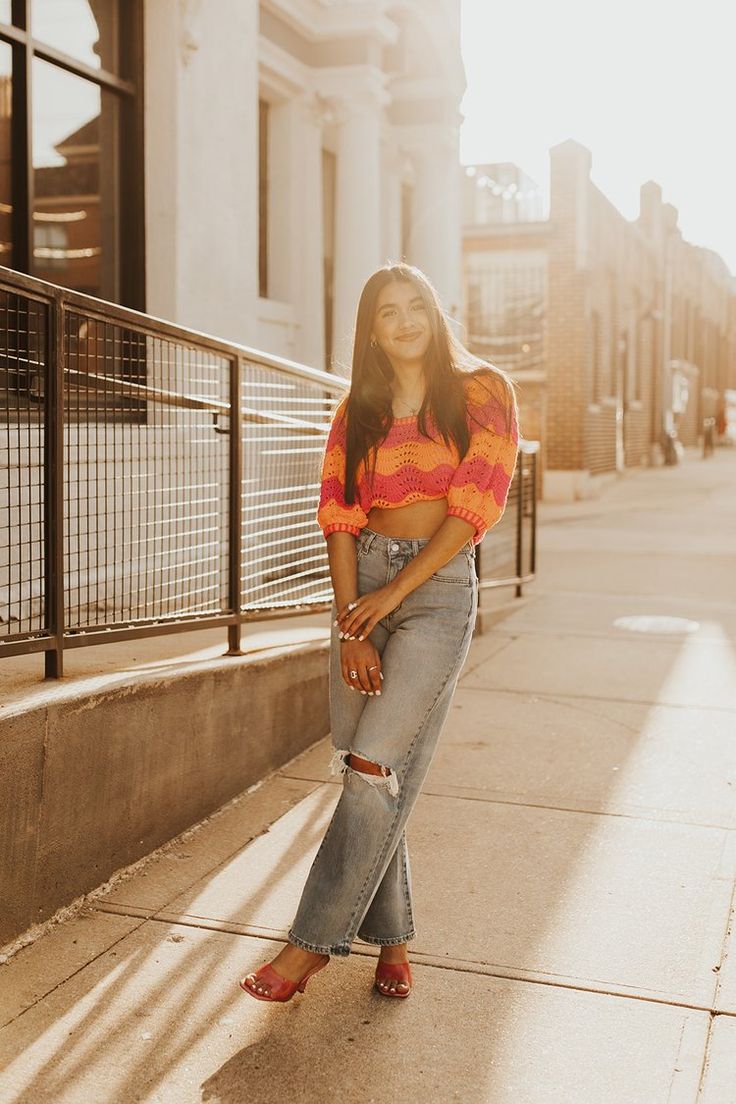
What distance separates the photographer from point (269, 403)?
298 inches

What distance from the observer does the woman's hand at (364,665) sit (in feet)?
10.2

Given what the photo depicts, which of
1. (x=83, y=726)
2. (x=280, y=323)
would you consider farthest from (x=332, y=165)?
(x=83, y=726)

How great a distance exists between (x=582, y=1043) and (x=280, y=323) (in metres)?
8.64

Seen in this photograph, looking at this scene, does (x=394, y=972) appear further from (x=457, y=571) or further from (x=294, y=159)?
(x=294, y=159)

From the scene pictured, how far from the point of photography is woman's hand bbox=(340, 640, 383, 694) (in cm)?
312

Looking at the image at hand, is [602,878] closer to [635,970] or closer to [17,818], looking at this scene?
[635,970]

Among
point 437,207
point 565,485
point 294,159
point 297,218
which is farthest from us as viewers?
point 565,485

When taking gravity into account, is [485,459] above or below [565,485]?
above

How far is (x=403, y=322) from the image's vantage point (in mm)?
3264

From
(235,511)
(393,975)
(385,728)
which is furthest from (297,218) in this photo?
(393,975)

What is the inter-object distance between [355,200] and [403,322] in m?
8.37

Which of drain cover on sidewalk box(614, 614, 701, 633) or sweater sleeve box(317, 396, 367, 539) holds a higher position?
sweater sleeve box(317, 396, 367, 539)

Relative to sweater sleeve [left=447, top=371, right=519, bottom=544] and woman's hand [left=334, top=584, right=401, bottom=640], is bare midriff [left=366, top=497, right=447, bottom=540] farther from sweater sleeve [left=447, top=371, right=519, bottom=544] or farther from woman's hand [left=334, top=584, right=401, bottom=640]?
woman's hand [left=334, top=584, right=401, bottom=640]

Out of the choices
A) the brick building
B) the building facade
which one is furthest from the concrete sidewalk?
the brick building
